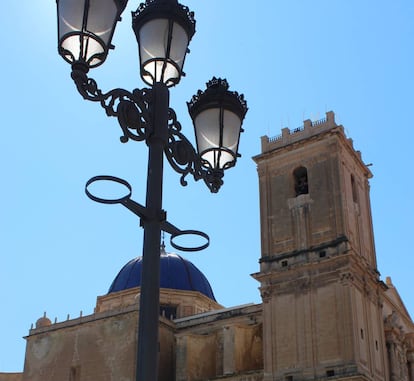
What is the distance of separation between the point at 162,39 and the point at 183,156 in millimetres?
959

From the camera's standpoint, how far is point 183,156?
569 cm

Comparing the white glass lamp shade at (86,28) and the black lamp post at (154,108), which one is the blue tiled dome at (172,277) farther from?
the white glass lamp shade at (86,28)

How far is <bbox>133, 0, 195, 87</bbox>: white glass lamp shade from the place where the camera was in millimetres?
5297

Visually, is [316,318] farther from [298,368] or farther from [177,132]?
[177,132]

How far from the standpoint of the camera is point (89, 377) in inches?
1244

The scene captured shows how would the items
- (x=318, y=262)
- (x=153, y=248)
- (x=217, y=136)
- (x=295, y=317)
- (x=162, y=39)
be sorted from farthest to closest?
(x=318, y=262), (x=295, y=317), (x=217, y=136), (x=162, y=39), (x=153, y=248)

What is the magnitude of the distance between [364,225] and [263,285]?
19.1 feet

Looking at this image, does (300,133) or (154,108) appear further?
(300,133)

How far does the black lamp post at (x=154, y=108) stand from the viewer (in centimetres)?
483

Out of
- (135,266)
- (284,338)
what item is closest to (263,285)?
(284,338)

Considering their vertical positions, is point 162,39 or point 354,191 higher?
point 354,191

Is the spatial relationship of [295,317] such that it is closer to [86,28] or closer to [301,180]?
[301,180]

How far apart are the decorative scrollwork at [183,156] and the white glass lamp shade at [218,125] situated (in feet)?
0.23

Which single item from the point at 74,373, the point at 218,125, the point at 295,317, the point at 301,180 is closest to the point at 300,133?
the point at 301,180
